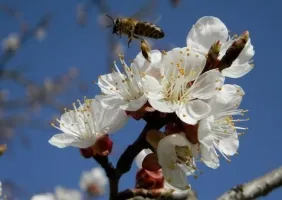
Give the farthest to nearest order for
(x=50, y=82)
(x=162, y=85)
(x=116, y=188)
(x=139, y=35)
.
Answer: (x=50, y=82) < (x=139, y=35) < (x=162, y=85) < (x=116, y=188)

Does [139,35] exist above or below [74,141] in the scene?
above

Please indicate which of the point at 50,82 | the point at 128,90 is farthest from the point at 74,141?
the point at 50,82

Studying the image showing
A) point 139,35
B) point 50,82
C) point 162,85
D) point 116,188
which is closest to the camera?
point 116,188

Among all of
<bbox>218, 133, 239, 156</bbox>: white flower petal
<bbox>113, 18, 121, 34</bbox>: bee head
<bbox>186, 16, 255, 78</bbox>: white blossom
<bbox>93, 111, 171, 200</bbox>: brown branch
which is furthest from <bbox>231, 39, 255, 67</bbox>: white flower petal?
<bbox>113, 18, 121, 34</bbox>: bee head

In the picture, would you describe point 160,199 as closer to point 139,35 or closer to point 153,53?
point 153,53

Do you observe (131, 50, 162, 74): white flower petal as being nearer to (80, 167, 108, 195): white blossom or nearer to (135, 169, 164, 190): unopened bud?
(135, 169, 164, 190): unopened bud

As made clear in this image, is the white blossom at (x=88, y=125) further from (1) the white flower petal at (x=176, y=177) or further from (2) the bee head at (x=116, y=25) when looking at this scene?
(2) the bee head at (x=116, y=25)
